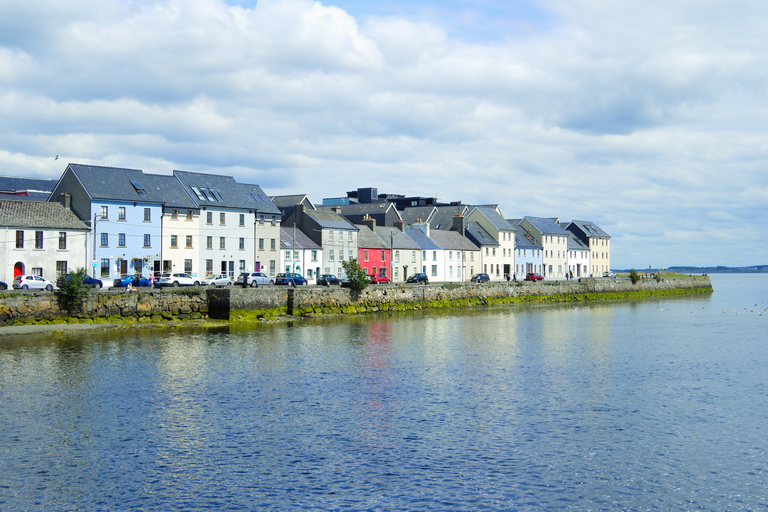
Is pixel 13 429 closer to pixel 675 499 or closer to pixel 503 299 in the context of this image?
pixel 675 499

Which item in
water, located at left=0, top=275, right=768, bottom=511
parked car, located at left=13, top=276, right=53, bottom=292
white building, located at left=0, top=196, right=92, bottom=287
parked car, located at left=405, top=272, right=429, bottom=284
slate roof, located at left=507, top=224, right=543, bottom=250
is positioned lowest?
water, located at left=0, top=275, right=768, bottom=511

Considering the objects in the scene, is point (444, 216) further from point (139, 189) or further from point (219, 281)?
point (139, 189)

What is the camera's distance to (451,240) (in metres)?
Result: 125

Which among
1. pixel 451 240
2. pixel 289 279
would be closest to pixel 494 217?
pixel 451 240

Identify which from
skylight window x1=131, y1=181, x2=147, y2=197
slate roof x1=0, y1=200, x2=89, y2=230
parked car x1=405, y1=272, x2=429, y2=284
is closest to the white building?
slate roof x1=0, y1=200, x2=89, y2=230

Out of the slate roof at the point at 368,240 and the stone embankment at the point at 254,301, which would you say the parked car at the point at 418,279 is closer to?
the slate roof at the point at 368,240

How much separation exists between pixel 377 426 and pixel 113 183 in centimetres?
6289

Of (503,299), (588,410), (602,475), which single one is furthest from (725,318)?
(602,475)

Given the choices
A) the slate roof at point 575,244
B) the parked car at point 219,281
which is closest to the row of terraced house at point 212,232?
the parked car at point 219,281

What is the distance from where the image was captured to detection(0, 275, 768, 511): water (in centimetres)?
2122

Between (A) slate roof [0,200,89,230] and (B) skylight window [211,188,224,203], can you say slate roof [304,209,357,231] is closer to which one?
(B) skylight window [211,188,224,203]

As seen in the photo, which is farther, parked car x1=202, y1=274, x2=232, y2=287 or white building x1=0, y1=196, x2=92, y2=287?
parked car x1=202, y1=274, x2=232, y2=287

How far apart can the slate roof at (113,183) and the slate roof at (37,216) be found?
345 cm

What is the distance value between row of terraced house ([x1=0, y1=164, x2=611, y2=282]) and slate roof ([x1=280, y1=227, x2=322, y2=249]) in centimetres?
15
